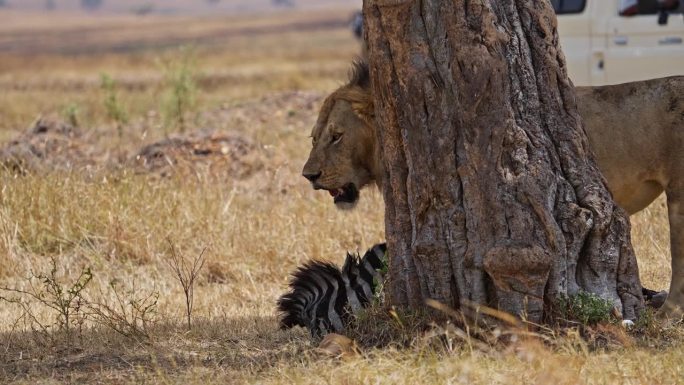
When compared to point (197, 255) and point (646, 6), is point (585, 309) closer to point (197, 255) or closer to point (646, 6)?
point (197, 255)

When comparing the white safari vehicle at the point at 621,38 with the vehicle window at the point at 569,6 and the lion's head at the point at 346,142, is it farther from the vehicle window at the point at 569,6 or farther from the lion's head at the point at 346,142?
the lion's head at the point at 346,142

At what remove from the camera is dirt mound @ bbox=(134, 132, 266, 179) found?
37.3 ft

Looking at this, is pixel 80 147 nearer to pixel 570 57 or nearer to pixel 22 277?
pixel 22 277

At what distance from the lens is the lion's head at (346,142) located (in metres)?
6.30

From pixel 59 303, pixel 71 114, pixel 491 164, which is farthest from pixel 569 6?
pixel 491 164

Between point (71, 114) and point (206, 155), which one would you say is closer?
point (206, 155)

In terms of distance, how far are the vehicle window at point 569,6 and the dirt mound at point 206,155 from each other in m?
3.55

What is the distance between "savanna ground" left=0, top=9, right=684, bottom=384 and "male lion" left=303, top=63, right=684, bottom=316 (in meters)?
0.82

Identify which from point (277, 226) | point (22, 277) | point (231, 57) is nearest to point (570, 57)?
point (277, 226)

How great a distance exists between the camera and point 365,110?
627cm

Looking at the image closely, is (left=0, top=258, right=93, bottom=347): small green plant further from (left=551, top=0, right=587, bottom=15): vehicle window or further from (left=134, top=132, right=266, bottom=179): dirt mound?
(left=551, top=0, right=587, bottom=15): vehicle window

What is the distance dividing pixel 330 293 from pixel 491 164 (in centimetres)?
156

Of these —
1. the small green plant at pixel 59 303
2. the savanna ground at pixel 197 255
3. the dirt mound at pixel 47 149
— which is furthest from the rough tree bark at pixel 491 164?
the dirt mound at pixel 47 149

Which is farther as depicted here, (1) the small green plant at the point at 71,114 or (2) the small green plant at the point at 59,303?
(1) the small green plant at the point at 71,114
